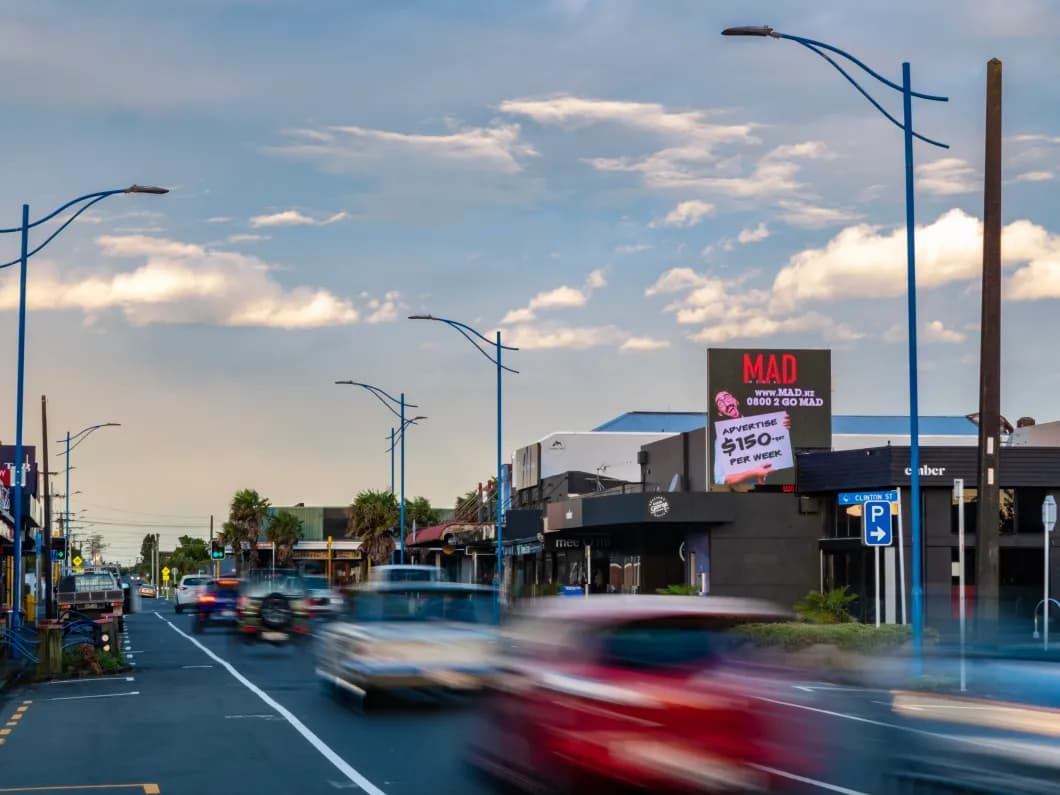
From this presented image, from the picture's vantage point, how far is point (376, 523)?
9512cm

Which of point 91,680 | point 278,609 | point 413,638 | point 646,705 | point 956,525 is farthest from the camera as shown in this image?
point 956,525

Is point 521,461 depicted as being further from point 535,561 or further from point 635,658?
point 635,658

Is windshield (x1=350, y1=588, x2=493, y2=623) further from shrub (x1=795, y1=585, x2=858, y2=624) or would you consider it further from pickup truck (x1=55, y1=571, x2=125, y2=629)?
pickup truck (x1=55, y1=571, x2=125, y2=629)

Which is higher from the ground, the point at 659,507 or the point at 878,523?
the point at 659,507

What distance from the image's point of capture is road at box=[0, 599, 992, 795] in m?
13.8

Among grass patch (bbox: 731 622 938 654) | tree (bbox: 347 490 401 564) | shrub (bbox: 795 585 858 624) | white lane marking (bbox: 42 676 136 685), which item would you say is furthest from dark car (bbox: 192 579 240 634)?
tree (bbox: 347 490 401 564)

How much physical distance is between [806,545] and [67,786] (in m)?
33.1

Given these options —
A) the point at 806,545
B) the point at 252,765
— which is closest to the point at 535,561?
the point at 806,545

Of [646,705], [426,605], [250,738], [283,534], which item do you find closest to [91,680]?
[426,605]

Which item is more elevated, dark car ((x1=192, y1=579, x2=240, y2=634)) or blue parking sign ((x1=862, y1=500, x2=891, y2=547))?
blue parking sign ((x1=862, y1=500, x2=891, y2=547))

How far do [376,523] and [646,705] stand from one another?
280 ft

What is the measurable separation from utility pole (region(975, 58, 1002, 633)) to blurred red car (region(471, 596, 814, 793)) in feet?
42.1

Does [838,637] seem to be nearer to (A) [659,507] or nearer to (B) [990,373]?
(B) [990,373]

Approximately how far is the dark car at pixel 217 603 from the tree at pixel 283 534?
6748cm
